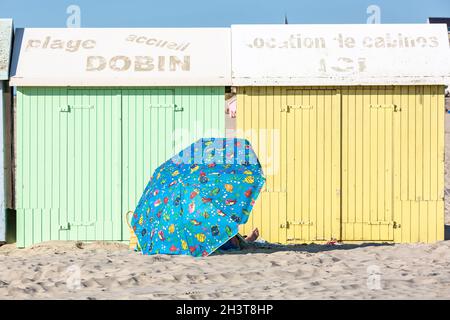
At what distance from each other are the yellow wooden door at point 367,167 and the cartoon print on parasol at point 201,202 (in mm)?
2167

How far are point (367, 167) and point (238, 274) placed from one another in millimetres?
3632

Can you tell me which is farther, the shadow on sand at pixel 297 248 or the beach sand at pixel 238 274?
the shadow on sand at pixel 297 248

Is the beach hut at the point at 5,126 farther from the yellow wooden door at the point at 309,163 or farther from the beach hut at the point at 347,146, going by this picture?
the yellow wooden door at the point at 309,163

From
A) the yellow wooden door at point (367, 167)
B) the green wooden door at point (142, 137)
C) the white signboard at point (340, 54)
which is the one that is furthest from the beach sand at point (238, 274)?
the white signboard at point (340, 54)

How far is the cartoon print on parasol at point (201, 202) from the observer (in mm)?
8461

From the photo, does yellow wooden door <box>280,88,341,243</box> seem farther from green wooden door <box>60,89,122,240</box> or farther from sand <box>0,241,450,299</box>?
green wooden door <box>60,89,122,240</box>

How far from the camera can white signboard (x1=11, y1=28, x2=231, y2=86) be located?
10.7 metres

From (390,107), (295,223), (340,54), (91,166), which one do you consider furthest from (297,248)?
(91,166)

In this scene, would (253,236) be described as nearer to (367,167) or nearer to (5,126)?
(367,167)

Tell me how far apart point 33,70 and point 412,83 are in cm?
469

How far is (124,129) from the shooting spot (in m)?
10.8

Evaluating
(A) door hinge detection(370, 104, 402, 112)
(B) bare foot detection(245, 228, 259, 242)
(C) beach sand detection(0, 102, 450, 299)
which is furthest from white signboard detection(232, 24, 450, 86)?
(C) beach sand detection(0, 102, 450, 299)

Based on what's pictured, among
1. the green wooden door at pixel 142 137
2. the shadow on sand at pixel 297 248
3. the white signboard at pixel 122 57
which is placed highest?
the white signboard at pixel 122 57
